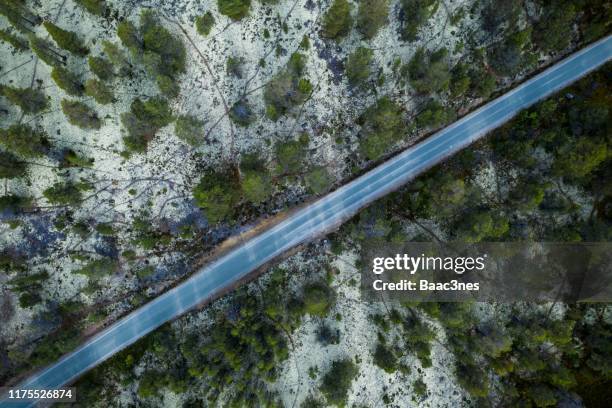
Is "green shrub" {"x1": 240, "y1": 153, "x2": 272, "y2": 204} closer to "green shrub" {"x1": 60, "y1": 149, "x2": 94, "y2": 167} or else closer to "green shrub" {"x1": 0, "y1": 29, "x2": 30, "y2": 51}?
"green shrub" {"x1": 60, "y1": 149, "x2": 94, "y2": 167}

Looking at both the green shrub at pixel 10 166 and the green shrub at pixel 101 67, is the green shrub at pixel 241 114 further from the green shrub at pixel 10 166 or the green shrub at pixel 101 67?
the green shrub at pixel 10 166

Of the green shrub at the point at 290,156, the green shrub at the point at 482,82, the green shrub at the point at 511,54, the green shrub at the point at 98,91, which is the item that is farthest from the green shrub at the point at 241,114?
the green shrub at the point at 511,54

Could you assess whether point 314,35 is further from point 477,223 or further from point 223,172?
point 477,223

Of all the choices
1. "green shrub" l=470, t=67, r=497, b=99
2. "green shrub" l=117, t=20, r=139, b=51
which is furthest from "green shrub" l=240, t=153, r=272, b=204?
"green shrub" l=470, t=67, r=497, b=99

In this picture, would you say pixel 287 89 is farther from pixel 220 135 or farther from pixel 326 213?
pixel 326 213

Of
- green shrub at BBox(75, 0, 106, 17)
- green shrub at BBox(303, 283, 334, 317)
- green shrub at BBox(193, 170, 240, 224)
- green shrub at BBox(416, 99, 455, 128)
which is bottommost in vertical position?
green shrub at BBox(303, 283, 334, 317)

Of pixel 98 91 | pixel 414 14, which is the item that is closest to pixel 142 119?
pixel 98 91
